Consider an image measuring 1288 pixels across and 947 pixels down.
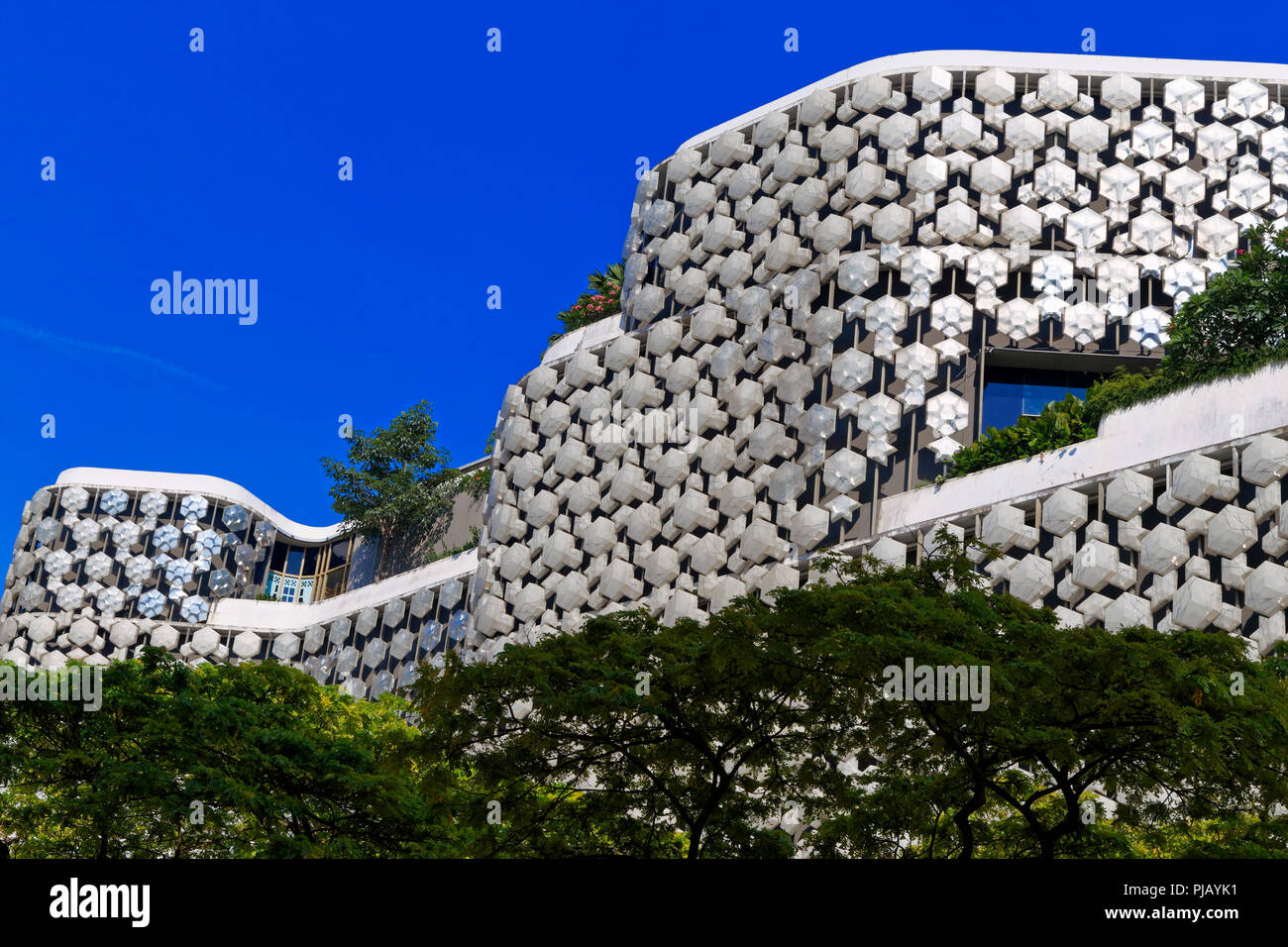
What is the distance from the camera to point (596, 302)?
42281 millimetres

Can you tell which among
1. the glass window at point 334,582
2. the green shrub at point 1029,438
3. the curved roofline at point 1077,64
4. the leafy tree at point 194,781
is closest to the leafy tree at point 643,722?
the leafy tree at point 194,781

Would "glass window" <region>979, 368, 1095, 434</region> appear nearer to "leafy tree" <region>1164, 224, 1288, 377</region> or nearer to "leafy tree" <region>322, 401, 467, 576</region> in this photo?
"leafy tree" <region>1164, 224, 1288, 377</region>

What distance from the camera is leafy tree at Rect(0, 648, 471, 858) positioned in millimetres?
18031

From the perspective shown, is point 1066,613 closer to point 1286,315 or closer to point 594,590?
point 1286,315

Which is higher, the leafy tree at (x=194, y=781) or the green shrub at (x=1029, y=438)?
the green shrub at (x=1029, y=438)

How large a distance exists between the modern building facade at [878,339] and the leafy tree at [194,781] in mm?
13434

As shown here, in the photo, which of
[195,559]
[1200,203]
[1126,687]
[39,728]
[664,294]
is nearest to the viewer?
[1126,687]

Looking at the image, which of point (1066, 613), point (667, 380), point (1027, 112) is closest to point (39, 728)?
point (1066, 613)

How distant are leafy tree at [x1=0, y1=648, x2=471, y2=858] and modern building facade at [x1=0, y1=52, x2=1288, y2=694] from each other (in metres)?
13.4

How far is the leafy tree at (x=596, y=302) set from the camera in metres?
41.6

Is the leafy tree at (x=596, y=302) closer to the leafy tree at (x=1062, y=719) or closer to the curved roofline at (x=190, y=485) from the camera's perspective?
the curved roofline at (x=190, y=485)

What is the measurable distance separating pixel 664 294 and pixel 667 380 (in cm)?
276
